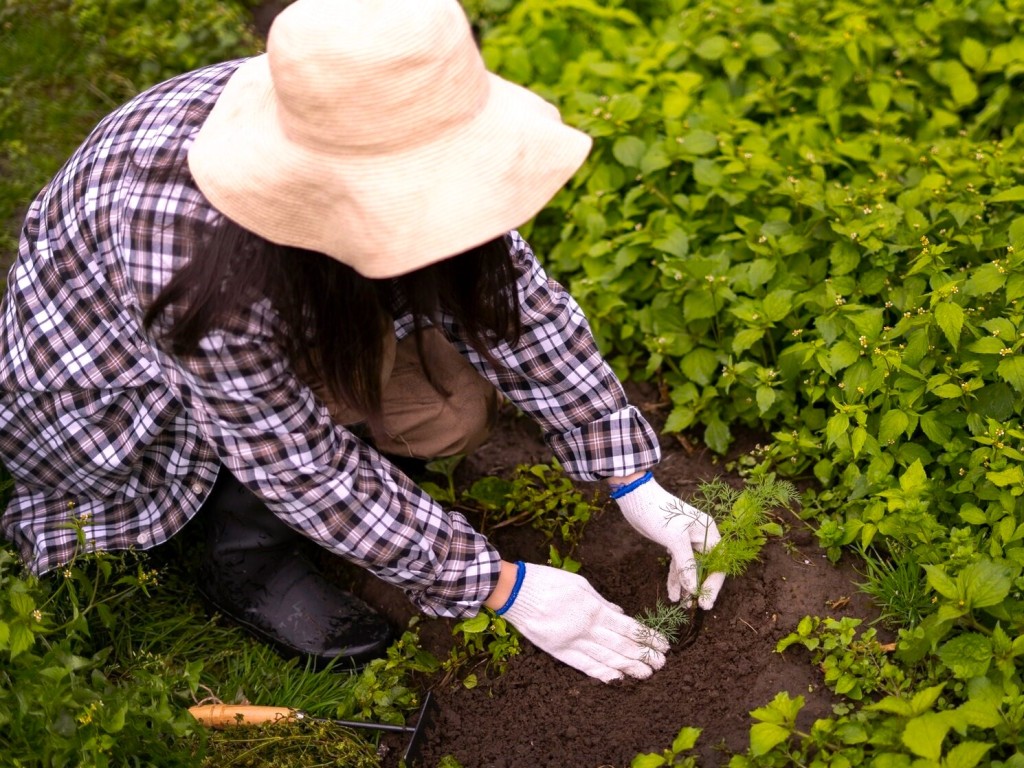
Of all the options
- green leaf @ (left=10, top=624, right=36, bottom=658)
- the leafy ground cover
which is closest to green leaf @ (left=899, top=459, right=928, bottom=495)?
the leafy ground cover

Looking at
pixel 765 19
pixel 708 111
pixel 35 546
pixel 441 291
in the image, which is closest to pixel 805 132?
pixel 708 111

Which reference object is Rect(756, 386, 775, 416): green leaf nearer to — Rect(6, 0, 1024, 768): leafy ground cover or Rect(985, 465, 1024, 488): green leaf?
Rect(6, 0, 1024, 768): leafy ground cover

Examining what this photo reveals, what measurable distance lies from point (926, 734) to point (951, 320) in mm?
875

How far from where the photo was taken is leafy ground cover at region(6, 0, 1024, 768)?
194cm

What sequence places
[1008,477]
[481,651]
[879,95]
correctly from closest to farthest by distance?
[1008,477] → [481,651] → [879,95]

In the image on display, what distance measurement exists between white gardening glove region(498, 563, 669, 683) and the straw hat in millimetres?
874

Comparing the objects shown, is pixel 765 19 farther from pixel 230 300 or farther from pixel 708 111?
pixel 230 300

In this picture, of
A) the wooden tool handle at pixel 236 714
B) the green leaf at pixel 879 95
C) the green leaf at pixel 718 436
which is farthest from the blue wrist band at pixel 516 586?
the green leaf at pixel 879 95

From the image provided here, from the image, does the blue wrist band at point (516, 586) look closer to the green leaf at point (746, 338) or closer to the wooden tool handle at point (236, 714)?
the wooden tool handle at point (236, 714)

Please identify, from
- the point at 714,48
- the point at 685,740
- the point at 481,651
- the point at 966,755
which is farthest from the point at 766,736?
the point at 714,48

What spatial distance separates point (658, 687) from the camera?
7.18ft

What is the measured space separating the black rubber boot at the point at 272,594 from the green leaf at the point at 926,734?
45.6 inches

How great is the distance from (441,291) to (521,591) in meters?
0.66

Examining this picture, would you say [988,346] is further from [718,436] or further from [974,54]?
[974,54]
